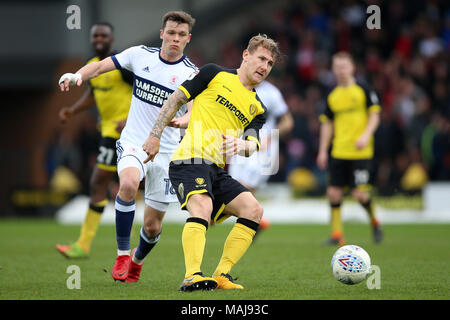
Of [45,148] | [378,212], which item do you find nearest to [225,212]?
[378,212]

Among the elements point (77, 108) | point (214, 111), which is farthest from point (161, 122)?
point (77, 108)

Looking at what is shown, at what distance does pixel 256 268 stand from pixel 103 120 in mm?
2594

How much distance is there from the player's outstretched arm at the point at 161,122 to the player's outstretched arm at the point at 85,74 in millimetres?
759

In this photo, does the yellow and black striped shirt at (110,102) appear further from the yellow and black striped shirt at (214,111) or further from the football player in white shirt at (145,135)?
the yellow and black striped shirt at (214,111)

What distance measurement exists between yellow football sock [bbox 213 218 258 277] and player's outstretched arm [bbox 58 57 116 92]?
1783mm

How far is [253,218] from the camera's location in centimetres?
630

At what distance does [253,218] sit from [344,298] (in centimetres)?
105

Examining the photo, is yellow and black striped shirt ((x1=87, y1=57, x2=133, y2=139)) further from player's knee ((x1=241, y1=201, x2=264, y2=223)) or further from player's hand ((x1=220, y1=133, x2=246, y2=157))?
player's knee ((x1=241, y1=201, x2=264, y2=223))

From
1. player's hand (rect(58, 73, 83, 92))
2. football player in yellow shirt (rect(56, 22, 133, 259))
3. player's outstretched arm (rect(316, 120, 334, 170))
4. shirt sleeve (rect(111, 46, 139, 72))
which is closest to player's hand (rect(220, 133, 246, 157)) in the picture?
player's hand (rect(58, 73, 83, 92))

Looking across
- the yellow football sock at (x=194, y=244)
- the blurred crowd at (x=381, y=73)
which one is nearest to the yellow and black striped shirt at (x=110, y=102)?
the yellow football sock at (x=194, y=244)

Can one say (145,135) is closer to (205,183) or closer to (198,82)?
(198,82)

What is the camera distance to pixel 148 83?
710 cm

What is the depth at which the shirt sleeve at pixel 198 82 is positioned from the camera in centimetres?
636

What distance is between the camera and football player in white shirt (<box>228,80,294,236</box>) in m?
11.2
